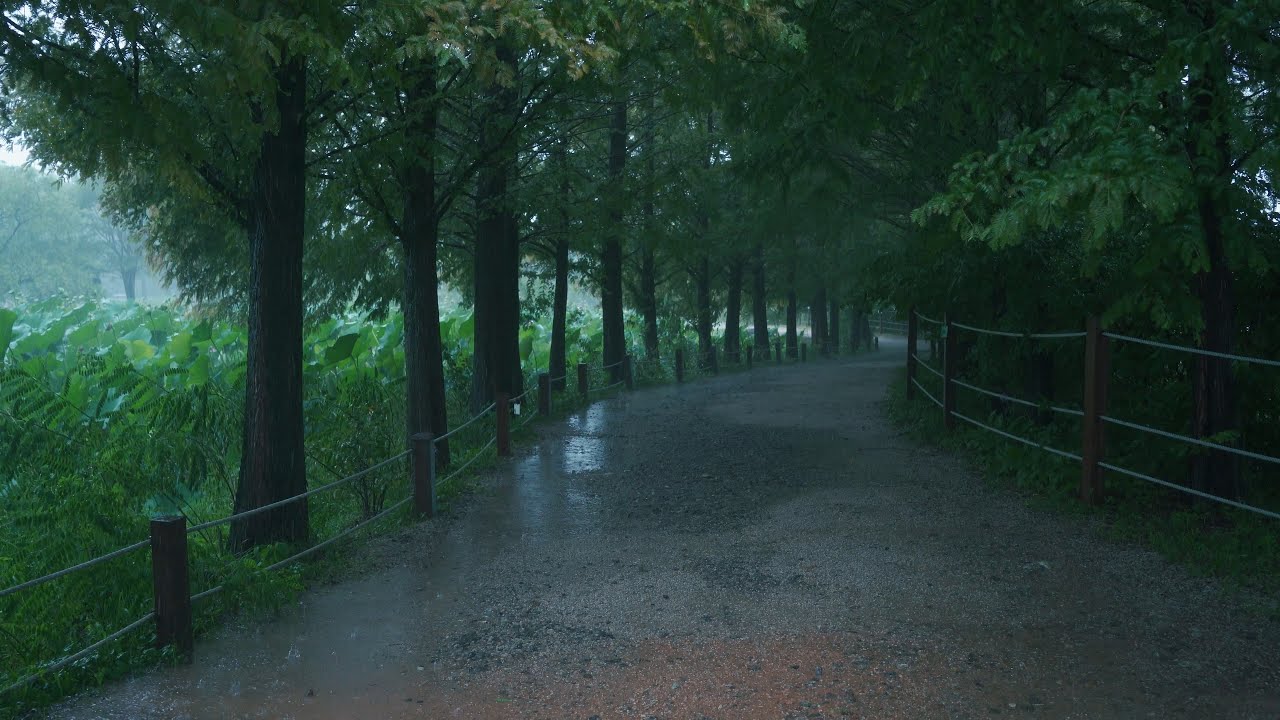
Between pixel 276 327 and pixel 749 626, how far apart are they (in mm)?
4637


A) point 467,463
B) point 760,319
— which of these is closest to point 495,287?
point 467,463

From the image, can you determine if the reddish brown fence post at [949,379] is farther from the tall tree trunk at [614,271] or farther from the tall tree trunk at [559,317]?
the tall tree trunk at [559,317]

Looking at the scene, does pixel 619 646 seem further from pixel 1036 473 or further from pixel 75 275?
pixel 75 275

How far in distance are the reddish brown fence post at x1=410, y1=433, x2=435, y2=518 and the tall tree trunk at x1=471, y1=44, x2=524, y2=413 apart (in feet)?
16.5

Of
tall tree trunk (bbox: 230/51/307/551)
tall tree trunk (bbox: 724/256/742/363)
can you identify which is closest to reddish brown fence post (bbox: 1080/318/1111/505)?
tall tree trunk (bbox: 230/51/307/551)

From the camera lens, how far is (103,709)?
5.38 metres

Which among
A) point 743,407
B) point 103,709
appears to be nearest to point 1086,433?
point 103,709

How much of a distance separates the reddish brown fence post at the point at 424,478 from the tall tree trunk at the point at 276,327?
1452 millimetres

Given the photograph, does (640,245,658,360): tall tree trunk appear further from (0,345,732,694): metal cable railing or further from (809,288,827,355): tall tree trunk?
(0,345,732,694): metal cable railing

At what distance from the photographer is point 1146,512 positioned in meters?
9.13

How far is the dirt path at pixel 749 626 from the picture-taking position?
5.39 m

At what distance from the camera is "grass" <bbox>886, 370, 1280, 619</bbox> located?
7383 mm

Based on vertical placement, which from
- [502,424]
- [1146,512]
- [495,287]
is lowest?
[1146,512]

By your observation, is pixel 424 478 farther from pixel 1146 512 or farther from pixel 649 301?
pixel 649 301
